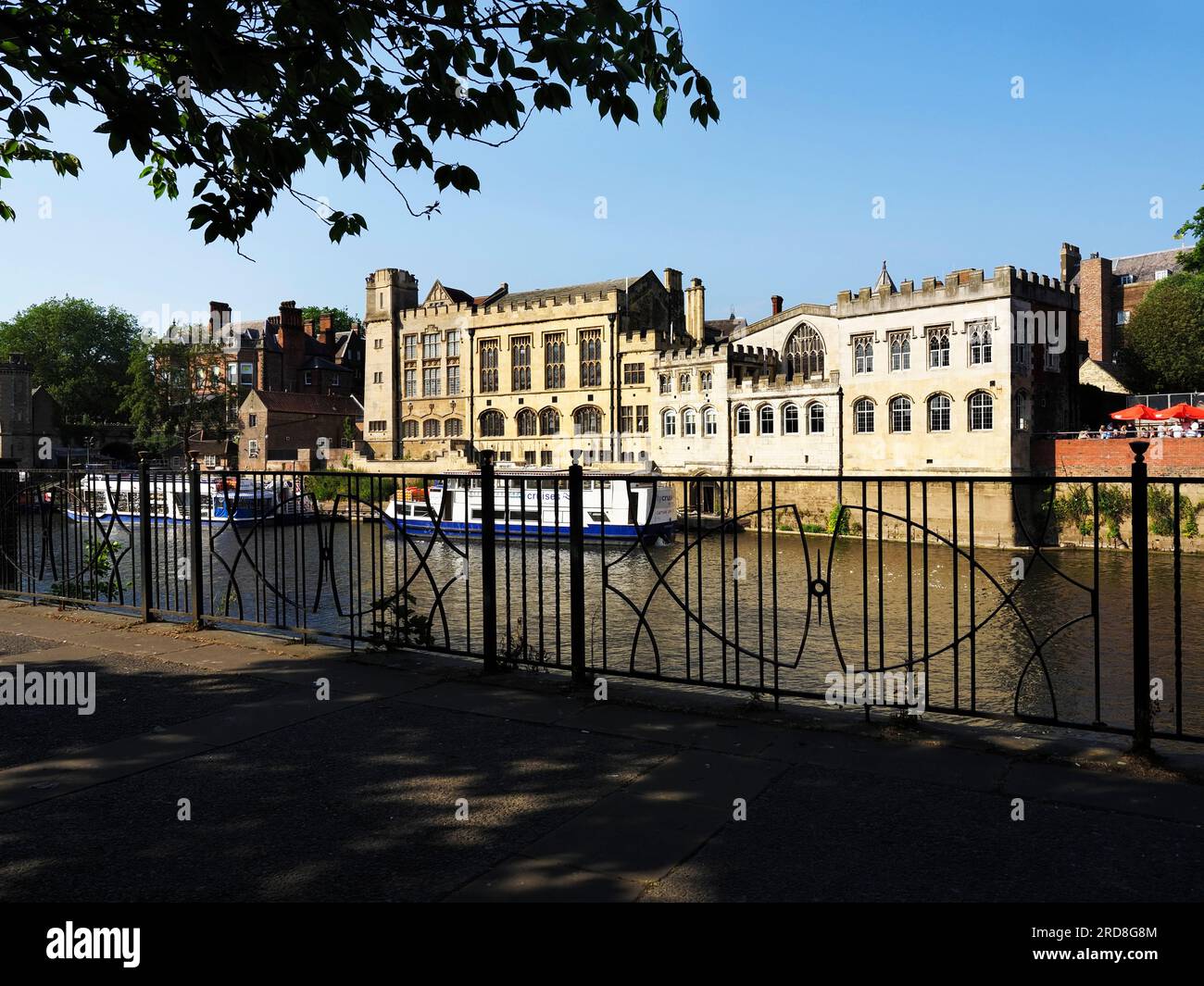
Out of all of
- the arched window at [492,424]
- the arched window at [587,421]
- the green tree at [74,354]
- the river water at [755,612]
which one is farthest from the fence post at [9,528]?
the green tree at [74,354]

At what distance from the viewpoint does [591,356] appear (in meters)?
61.0

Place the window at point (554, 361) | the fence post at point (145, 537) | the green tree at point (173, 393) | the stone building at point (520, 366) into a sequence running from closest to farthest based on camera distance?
the fence post at point (145, 537) → the stone building at point (520, 366) → the window at point (554, 361) → the green tree at point (173, 393)

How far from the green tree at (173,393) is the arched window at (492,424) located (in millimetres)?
27313

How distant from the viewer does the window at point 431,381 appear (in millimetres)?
68562

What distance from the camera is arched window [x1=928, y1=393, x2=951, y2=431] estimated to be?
4384 cm

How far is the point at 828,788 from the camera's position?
4.69 metres

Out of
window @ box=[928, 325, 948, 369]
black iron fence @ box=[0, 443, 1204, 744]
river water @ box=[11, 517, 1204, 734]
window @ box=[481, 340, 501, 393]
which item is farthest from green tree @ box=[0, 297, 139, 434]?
window @ box=[928, 325, 948, 369]

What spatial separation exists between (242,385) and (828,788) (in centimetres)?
8785

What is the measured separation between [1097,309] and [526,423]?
Answer: 43.6m

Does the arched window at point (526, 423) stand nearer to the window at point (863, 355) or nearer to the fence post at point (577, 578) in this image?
the window at point (863, 355)

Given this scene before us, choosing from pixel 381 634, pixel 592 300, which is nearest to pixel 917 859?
pixel 381 634

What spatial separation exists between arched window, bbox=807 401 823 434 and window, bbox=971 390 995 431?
809 centimetres

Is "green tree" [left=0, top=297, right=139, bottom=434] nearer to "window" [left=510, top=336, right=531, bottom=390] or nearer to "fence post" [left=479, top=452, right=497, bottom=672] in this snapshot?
"window" [left=510, top=336, right=531, bottom=390]
